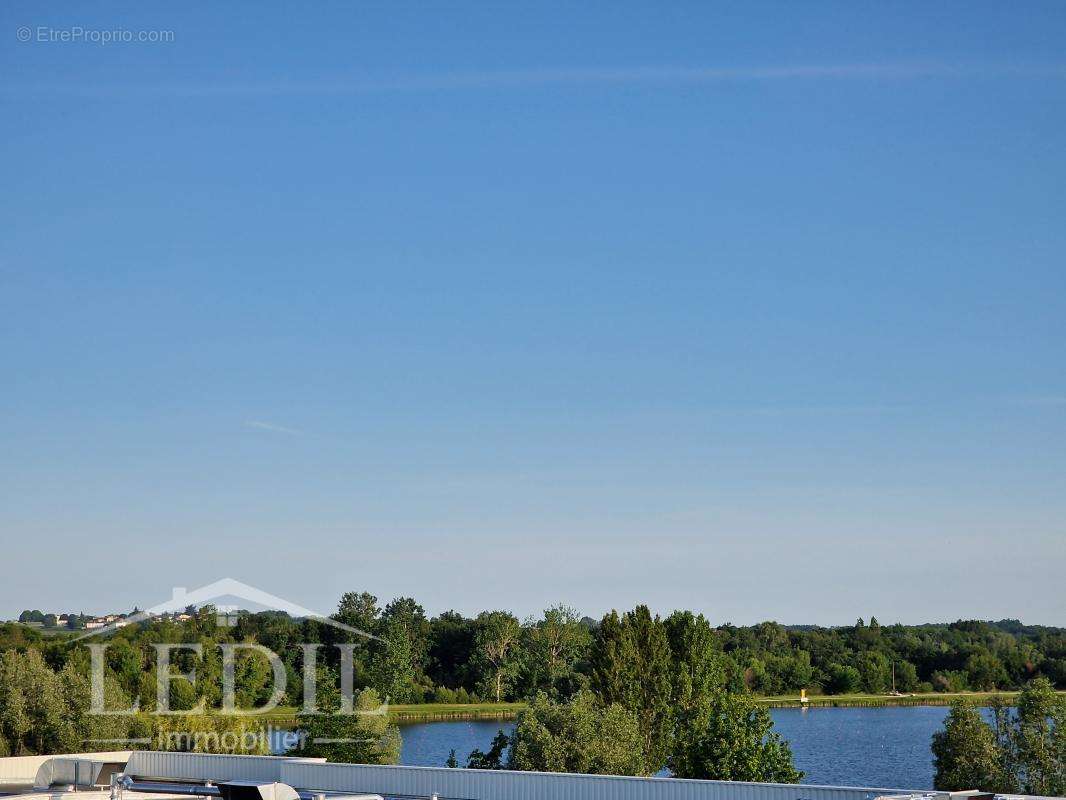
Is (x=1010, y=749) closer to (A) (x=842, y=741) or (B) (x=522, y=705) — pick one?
(A) (x=842, y=741)

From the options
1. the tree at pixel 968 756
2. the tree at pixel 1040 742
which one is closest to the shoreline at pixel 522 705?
the tree at pixel 1040 742

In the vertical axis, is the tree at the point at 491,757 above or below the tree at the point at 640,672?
below

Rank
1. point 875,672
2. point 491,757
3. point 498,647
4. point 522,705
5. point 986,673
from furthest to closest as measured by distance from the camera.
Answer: point 875,672 → point 986,673 → point 498,647 → point 522,705 → point 491,757

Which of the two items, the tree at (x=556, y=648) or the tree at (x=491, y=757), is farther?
the tree at (x=556, y=648)

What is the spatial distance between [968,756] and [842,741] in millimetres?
33629

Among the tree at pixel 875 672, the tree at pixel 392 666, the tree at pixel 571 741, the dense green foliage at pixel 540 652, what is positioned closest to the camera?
the tree at pixel 571 741

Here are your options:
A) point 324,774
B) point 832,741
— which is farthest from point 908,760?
point 324,774

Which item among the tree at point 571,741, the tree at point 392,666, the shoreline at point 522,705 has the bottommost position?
the shoreline at point 522,705

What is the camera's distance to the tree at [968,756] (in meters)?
42.2

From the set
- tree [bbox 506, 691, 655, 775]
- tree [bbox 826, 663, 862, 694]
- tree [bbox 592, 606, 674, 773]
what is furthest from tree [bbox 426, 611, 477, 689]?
tree [bbox 506, 691, 655, 775]

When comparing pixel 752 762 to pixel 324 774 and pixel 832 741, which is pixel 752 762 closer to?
pixel 324 774

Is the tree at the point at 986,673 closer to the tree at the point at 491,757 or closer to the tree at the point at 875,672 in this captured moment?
the tree at the point at 875,672

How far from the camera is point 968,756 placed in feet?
139

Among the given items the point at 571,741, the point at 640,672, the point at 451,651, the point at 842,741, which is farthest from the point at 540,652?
the point at 571,741
